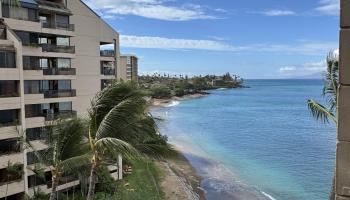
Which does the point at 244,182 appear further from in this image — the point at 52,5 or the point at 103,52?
A: the point at 52,5

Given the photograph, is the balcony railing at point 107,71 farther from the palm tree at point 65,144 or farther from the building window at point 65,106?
the palm tree at point 65,144

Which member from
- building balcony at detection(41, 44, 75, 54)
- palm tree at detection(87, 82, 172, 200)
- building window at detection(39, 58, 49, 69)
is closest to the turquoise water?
building balcony at detection(41, 44, 75, 54)

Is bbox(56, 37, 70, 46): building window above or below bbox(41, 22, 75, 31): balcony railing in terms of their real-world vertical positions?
below

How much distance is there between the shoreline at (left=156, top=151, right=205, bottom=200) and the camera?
1368 inches

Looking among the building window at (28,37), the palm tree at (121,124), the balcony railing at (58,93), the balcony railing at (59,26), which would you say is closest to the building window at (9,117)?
the balcony railing at (58,93)

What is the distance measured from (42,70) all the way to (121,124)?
1875 centimetres

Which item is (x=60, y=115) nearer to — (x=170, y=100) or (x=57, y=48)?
(x=57, y=48)

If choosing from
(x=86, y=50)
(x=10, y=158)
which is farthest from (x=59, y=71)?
(x=10, y=158)

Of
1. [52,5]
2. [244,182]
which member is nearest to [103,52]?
[52,5]

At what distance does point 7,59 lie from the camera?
25.5 meters

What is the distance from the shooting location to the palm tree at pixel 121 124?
1322cm

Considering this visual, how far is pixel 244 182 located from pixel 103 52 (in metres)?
20.1

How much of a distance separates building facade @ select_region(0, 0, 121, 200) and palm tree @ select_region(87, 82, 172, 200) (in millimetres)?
10653

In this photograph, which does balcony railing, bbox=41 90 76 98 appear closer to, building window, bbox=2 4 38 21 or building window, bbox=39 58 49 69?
building window, bbox=39 58 49 69
